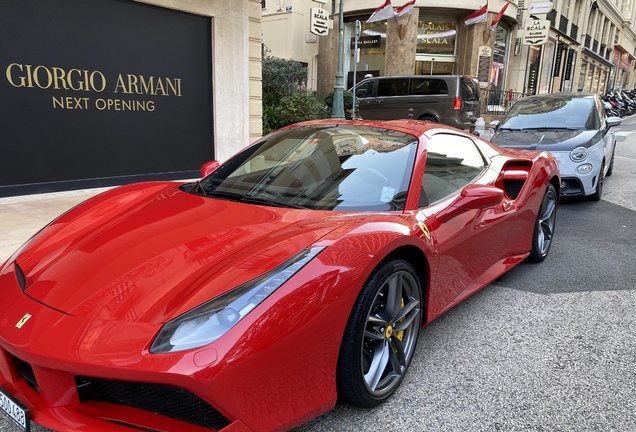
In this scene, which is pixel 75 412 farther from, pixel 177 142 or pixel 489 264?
pixel 177 142

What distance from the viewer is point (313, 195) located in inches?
104

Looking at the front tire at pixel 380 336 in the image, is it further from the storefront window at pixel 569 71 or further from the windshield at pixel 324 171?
the storefront window at pixel 569 71

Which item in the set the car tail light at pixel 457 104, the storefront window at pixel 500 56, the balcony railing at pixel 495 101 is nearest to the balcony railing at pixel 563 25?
the storefront window at pixel 500 56

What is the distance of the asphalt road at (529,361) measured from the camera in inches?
84.5

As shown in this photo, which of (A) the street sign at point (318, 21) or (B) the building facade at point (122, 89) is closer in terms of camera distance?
(B) the building facade at point (122, 89)

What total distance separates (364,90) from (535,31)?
40.6ft

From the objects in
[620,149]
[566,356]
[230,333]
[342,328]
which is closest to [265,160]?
[342,328]

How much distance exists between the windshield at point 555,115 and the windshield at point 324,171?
17.2 ft

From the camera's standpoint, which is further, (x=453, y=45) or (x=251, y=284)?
(x=453, y=45)

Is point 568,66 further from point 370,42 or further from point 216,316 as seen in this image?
point 216,316

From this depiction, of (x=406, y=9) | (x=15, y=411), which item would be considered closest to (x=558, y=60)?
(x=406, y=9)

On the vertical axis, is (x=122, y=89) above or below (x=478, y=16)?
below

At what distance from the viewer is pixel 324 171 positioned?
2795 millimetres

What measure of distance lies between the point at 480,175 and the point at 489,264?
24.4 inches
